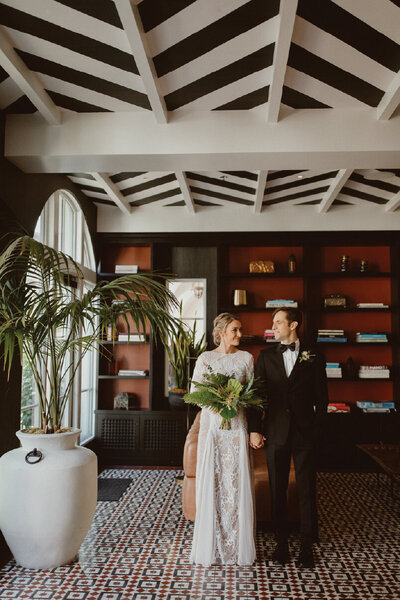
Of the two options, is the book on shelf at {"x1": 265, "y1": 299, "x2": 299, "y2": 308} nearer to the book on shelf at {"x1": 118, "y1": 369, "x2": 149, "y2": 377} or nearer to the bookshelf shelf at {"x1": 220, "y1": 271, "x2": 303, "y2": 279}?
the bookshelf shelf at {"x1": 220, "y1": 271, "x2": 303, "y2": 279}

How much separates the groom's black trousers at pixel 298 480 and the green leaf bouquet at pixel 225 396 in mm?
348

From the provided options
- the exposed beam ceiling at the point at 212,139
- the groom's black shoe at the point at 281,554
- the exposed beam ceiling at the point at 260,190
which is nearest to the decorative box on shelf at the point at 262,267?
the exposed beam ceiling at the point at 260,190

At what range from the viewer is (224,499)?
3.64 meters

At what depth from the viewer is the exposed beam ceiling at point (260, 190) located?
545cm

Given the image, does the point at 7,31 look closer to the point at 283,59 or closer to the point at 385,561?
the point at 283,59

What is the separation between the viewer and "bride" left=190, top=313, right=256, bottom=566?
358 centimetres

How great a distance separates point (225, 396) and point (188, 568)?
3.94 ft

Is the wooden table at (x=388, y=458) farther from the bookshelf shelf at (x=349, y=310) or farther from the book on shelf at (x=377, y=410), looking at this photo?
the bookshelf shelf at (x=349, y=310)

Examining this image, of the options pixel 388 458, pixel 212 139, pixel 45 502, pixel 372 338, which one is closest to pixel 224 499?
pixel 45 502

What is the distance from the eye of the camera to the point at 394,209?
682cm

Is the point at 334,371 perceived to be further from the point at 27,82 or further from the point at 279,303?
the point at 27,82

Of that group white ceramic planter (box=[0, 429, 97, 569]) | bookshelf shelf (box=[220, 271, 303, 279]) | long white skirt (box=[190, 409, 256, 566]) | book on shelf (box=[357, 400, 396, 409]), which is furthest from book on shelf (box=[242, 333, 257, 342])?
white ceramic planter (box=[0, 429, 97, 569])

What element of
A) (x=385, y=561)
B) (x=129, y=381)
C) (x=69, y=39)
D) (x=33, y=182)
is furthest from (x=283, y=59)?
(x=129, y=381)

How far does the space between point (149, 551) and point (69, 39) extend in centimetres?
361
